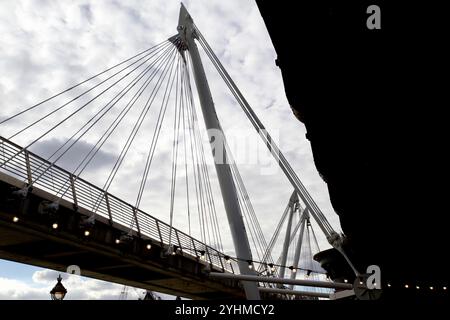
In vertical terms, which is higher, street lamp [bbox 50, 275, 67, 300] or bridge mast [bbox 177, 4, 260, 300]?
bridge mast [bbox 177, 4, 260, 300]

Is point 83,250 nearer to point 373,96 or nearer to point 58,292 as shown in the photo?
point 58,292

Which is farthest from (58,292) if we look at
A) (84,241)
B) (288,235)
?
(288,235)

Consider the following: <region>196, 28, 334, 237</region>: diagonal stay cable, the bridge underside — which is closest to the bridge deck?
the bridge underside

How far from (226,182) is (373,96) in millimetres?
12133

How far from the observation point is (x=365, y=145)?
10.0 m

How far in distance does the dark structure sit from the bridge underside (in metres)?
10.3

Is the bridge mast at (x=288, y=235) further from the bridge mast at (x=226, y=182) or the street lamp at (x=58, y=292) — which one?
the street lamp at (x=58, y=292)

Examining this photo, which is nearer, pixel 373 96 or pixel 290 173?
pixel 373 96

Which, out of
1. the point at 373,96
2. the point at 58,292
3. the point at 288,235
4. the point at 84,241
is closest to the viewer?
the point at 373,96

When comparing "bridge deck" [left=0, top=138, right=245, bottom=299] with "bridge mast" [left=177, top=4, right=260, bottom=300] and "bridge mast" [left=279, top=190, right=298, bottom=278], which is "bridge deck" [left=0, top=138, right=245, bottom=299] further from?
"bridge mast" [left=279, top=190, right=298, bottom=278]

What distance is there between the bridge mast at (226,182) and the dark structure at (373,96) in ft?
20.3

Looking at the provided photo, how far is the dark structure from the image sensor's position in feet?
20.1

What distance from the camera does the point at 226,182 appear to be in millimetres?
19453

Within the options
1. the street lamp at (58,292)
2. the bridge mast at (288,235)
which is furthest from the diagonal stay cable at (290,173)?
the bridge mast at (288,235)
